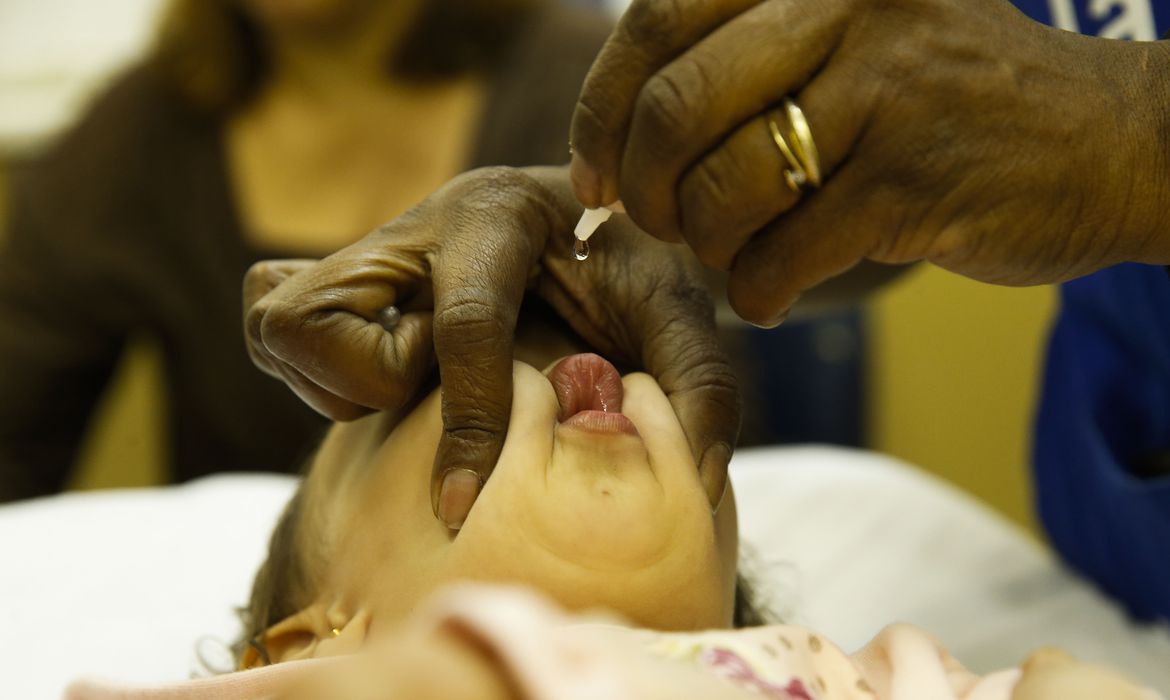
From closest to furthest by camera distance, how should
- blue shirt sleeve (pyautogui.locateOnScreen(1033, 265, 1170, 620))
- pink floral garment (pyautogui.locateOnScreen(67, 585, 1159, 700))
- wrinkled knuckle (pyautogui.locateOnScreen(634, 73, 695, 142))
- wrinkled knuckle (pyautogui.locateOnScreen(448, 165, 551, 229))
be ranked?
pink floral garment (pyautogui.locateOnScreen(67, 585, 1159, 700)), wrinkled knuckle (pyautogui.locateOnScreen(634, 73, 695, 142)), wrinkled knuckle (pyautogui.locateOnScreen(448, 165, 551, 229)), blue shirt sleeve (pyautogui.locateOnScreen(1033, 265, 1170, 620))

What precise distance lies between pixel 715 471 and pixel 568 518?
0.12m

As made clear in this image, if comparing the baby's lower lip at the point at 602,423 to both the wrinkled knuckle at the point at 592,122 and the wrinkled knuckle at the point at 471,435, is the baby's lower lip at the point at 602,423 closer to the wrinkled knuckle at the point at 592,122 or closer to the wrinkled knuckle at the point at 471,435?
the wrinkled knuckle at the point at 471,435

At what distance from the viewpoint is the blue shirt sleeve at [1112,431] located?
1.17m

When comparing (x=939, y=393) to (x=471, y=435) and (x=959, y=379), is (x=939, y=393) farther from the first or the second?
(x=471, y=435)

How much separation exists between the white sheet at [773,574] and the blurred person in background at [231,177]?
1.77 ft

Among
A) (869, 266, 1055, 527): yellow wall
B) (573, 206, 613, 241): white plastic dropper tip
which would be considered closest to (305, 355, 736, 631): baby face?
(573, 206, 613, 241): white plastic dropper tip

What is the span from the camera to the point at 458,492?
0.77m

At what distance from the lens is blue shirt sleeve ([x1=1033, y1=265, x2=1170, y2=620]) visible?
46.2 inches

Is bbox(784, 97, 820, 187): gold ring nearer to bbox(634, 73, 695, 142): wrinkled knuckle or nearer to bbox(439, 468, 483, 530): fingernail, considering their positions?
bbox(634, 73, 695, 142): wrinkled knuckle

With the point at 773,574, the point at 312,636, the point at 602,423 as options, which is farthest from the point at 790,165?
the point at 773,574

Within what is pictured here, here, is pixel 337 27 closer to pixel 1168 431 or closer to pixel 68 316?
pixel 68 316

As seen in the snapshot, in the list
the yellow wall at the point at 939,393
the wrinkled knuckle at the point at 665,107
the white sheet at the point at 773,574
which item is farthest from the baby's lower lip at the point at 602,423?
the yellow wall at the point at 939,393

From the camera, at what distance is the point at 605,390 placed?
33.2 inches

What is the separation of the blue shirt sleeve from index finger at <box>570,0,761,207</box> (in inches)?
25.2
